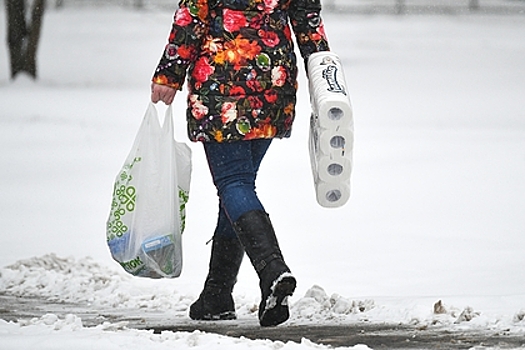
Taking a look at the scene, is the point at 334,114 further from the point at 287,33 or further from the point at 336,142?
the point at 287,33

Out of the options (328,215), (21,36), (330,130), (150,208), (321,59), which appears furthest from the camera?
(21,36)

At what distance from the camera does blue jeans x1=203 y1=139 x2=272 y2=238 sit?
165 inches

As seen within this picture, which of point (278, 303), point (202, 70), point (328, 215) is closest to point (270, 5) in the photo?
point (202, 70)

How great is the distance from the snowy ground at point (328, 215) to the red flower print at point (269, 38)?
102 cm

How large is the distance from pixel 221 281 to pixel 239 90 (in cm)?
78

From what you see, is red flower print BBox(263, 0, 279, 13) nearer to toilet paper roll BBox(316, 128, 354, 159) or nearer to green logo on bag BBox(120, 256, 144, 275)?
toilet paper roll BBox(316, 128, 354, 159)

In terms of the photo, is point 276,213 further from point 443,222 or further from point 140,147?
point 140,147

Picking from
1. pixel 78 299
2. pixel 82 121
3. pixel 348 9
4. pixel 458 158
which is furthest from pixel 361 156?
pixel 348 9

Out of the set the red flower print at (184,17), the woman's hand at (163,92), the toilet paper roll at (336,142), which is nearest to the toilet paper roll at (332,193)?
the toilet paper roll at (336,142)

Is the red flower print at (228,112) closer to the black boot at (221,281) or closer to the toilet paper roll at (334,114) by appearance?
the toilet paper roll at (334,114)

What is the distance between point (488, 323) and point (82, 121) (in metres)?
8.87

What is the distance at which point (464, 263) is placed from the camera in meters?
5.89

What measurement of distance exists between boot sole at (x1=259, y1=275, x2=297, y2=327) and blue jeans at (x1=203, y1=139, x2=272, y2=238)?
316 mm

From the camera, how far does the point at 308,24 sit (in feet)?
14.2
